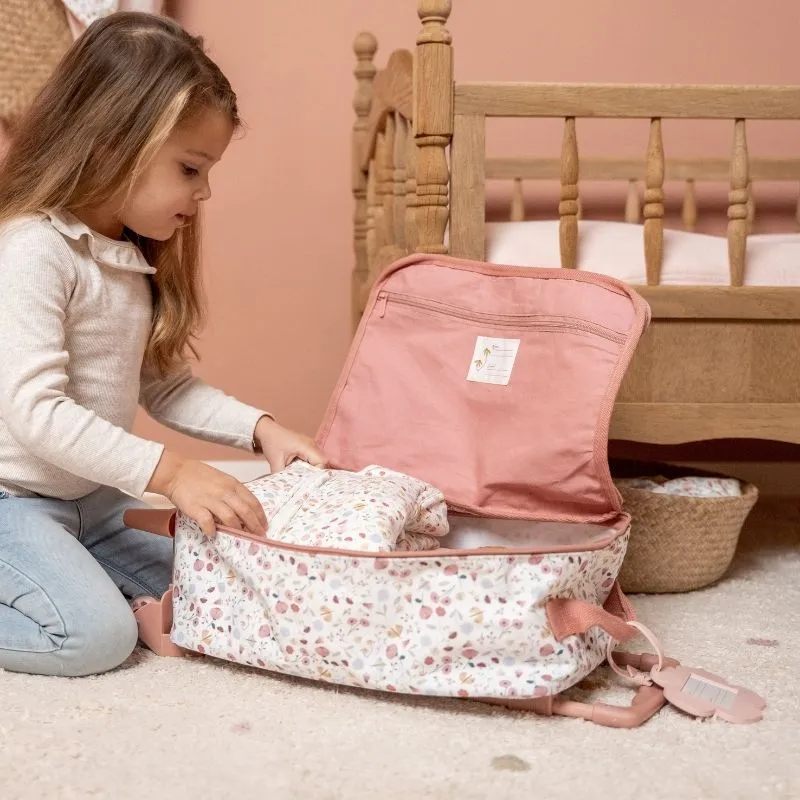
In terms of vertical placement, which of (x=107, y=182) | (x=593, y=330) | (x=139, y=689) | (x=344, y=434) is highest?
(x=107, y=182)

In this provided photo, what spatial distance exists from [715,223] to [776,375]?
0.95 m

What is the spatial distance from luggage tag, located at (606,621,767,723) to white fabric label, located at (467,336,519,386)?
1.07 ft

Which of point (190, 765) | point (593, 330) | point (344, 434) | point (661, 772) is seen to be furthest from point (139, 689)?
point (593, 330)

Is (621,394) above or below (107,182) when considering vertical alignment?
below

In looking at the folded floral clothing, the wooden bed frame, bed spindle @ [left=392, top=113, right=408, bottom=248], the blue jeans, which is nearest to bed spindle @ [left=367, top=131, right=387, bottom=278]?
bed spindle @ [left=392, top=113, right=408, bottom=248]

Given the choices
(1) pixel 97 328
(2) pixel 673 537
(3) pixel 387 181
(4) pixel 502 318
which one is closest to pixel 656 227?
(4) pixel 502 318

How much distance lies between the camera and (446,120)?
138cm

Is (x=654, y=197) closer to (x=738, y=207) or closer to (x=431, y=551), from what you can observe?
(x=738, y=207)

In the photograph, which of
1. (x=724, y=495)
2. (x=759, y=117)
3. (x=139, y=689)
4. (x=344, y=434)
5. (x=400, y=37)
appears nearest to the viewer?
(x=139, y=689)

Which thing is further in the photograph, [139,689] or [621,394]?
[621,394]

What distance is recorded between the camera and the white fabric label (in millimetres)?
1253

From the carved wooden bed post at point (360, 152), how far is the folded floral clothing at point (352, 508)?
91 cm

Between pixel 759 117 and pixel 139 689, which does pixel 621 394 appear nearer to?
pixel 759 117

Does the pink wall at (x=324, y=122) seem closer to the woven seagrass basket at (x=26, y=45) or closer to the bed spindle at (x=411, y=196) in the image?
the woven seagrass basket at (x=26, y=45)
